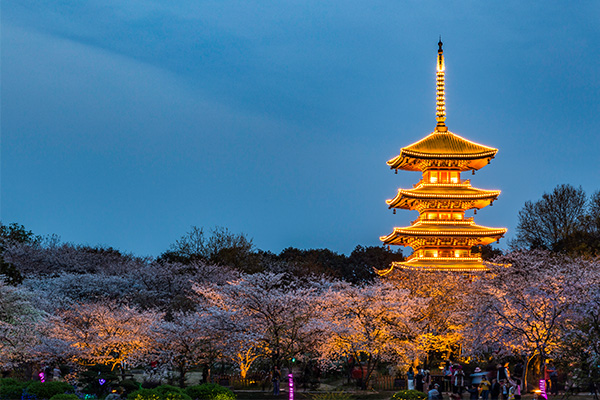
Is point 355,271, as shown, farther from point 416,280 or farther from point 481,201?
point 416,280

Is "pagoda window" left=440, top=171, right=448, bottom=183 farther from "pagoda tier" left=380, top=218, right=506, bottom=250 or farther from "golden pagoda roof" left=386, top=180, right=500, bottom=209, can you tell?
"pagoda tier" left=380, top=218, right=506, bottom=250

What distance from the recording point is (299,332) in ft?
120

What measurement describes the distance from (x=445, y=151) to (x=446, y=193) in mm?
3822

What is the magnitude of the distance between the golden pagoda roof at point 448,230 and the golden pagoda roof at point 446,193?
6.72 ft

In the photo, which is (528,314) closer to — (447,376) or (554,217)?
(447,376)

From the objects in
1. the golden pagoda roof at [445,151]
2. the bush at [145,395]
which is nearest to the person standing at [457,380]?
the bush at [145,395]

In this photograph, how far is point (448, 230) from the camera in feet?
186

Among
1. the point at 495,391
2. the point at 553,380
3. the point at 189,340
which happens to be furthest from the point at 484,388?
the point at 189,340

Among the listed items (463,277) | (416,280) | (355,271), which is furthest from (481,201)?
(355,271)

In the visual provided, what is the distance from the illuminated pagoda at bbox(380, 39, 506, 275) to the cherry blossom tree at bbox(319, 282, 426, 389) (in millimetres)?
14103

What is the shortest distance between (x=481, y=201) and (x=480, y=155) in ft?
12.4

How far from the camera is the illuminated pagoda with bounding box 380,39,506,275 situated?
5647 cm

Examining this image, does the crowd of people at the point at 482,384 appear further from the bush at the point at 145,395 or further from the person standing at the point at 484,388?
the bush at the point at 145,395

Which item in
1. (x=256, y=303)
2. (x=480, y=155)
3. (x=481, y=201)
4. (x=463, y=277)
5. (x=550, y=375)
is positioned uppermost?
(x=480, y=155)
